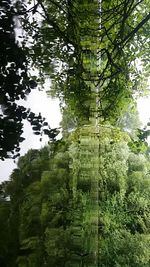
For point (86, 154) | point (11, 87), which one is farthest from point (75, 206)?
point (11, 87)

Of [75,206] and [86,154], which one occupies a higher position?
[86,154]

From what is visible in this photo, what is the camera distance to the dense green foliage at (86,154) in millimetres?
898

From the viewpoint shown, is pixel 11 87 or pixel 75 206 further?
pixel 75 206

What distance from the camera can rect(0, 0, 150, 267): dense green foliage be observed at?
90 cm

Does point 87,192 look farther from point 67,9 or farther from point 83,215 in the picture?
point 67,9

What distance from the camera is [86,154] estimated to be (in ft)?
3.82

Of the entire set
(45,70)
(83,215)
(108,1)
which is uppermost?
(108,1)

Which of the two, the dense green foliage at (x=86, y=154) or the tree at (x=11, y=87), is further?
the dense green foliage at (x=86, y=154)

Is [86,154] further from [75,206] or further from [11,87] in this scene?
[11,87]

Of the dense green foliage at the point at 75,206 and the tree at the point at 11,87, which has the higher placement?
the tree at the point at 11,87

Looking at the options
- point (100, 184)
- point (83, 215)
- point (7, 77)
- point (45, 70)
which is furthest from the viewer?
point (100, 184)

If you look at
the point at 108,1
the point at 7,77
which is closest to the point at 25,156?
the point at 7,77

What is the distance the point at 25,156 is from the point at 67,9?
0.48m

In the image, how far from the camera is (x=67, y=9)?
1.03 metres
